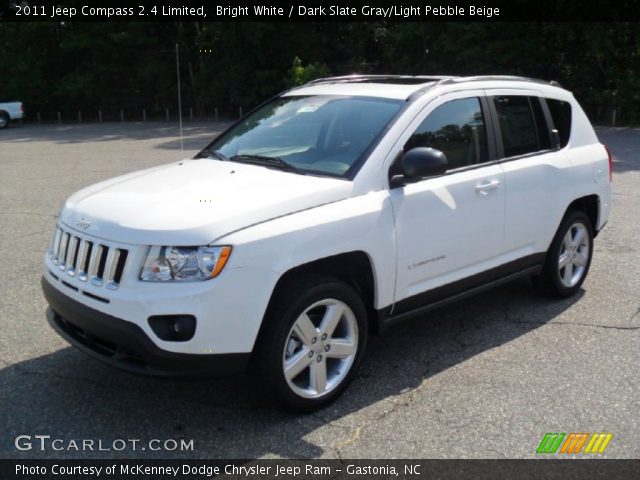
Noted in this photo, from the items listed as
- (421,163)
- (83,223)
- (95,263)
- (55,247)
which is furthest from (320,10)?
(95,263)

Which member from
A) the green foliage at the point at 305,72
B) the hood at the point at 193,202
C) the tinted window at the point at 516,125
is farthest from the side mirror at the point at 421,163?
the green foliage at the point at 305,72

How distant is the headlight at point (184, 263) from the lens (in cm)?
329

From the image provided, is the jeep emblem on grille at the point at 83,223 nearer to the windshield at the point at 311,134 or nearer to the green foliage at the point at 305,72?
the windshield at the point at 311,134

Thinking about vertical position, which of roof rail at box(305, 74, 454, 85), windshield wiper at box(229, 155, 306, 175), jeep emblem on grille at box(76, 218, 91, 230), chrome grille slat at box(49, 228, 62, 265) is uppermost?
roof rail at box(305, 74, 454, 85)

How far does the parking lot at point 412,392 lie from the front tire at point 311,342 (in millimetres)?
161

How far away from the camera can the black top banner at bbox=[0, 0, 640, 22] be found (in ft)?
90.1

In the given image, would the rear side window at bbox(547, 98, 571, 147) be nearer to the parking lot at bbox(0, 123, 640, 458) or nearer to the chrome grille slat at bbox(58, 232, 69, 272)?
the parking lot at bbox(0, 123, 640, 458)

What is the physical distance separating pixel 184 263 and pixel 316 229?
73 centimetres

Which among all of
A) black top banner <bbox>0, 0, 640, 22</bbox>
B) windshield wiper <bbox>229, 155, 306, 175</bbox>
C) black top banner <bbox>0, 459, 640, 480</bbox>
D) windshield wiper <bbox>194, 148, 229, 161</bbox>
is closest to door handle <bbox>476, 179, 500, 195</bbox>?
windshield wiper <bbox>229, 155, 306, 175</bbox>

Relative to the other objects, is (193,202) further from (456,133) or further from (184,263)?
(456,133)

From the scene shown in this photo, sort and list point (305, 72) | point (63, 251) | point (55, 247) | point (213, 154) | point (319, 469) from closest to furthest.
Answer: point (319, 469)
point (63, 251)
point (55, 247)
point (213, 154)
point (305, 72)

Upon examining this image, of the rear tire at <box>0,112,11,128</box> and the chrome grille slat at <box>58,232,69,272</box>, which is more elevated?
the chrome grille slat at <box>58,232,69,272</box>

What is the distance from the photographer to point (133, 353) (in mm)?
3410

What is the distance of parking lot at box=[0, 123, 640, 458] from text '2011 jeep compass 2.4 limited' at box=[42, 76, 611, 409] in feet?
1.07
